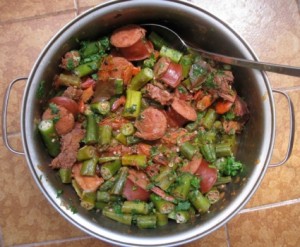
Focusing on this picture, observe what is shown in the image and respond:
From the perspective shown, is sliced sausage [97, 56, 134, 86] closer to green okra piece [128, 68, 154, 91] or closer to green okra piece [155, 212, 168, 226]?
green okra piece [128, 68, 154, 91]

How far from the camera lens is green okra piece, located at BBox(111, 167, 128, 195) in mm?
1490

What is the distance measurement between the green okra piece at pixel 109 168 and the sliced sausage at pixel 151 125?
0.14 m

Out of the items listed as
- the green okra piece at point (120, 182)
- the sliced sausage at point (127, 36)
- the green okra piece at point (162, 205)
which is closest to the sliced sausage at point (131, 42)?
the sliced sausage at point (127, 36)

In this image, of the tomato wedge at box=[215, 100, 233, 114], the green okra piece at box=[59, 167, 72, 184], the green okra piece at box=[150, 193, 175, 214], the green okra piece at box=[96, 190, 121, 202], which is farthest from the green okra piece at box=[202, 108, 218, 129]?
the green okra piece at box=[59, 167, 72, 184]

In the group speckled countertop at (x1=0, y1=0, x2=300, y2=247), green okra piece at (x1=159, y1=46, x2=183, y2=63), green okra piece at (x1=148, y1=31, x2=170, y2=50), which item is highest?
green okra piece at (x1=148, y1=31, x2=170, y2=50)

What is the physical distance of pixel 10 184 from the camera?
1.78 meters

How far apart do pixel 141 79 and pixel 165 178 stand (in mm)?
383

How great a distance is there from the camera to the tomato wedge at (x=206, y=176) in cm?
149

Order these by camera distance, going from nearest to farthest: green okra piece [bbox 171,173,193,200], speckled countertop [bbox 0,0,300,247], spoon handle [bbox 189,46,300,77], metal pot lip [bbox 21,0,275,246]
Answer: spoon handle [bbox 189,46,300,77]
metal pot lip [bbox 21,0,275,246]
green okra piece [bbox 171,173,193,200]
speckled countertop [bbox 0,0,300,247]

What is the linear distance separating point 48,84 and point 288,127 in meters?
1.08

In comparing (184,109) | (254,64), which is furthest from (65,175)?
(254,64)

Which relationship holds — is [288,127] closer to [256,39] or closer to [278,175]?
[278,175]

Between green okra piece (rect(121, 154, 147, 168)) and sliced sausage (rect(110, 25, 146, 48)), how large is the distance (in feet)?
1.37

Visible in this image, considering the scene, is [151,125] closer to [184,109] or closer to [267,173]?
[184,109]
